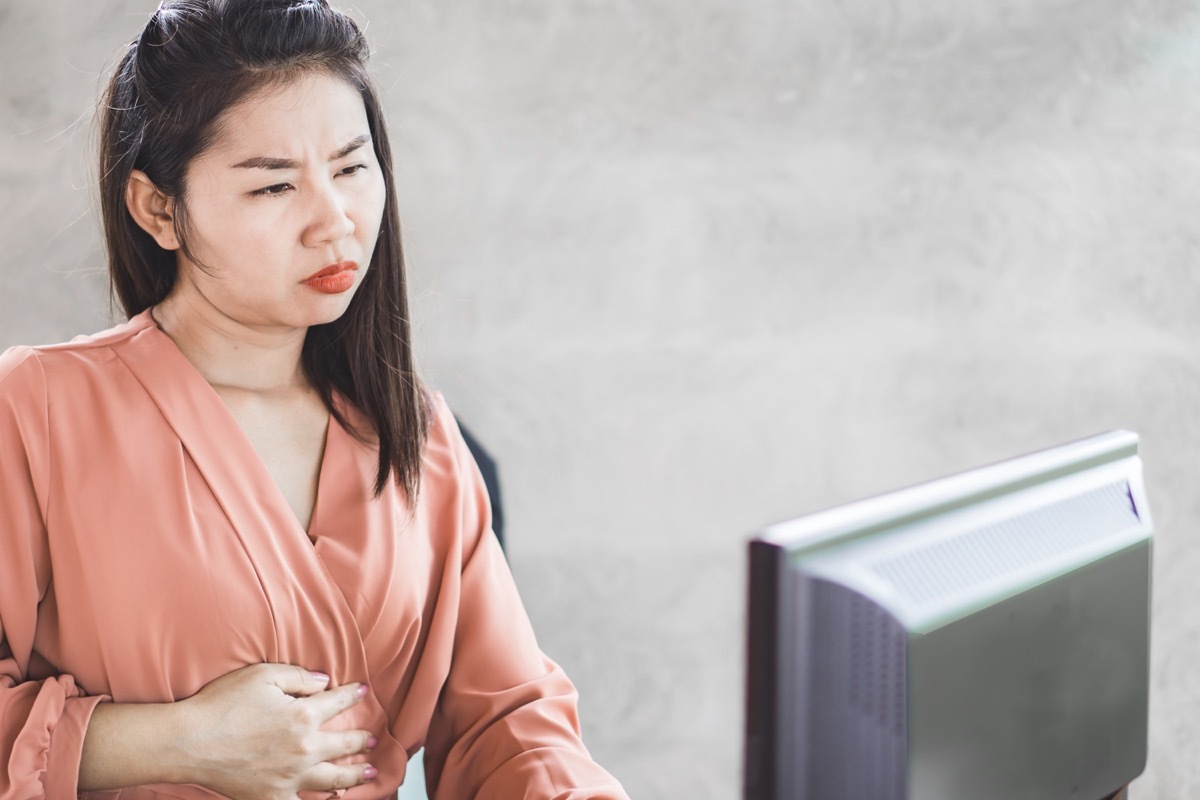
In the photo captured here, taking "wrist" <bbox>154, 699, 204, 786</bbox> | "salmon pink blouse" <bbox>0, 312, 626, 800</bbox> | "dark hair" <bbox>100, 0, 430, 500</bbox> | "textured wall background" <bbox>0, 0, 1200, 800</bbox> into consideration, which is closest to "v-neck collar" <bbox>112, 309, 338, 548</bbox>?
"salmon pink blouse" <bbox>0, 312, 626, 800</bbox>

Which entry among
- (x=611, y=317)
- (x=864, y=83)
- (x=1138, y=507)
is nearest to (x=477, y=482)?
(x=611, y=317)

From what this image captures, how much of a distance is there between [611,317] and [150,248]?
37.7 inches

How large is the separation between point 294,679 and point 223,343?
1.20 ft

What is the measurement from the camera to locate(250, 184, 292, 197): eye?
118cm

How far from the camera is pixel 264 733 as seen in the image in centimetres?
117

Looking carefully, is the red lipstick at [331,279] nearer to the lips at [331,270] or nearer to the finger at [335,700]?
the lips at [331,270]

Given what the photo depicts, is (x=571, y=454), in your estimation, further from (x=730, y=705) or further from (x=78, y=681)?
(x=78, y=681)

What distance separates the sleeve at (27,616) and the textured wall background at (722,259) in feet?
2.30

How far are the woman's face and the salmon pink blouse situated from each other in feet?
0.42

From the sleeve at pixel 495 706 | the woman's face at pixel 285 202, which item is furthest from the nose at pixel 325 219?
the sleeve at pixel 495 706

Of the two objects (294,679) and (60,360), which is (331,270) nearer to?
(60,360)

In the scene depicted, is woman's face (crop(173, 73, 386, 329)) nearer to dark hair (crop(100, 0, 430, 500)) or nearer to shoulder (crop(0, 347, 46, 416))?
dark hair (crop(100, 0, 430, 500))

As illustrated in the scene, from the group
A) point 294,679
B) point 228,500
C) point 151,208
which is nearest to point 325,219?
point 151,208

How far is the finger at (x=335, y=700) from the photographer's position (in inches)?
47.7
